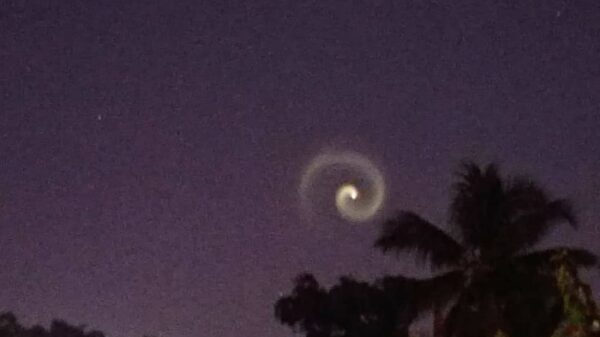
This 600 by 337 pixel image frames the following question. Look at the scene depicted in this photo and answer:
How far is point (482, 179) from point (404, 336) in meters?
26.7

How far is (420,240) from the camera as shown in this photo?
29.6 meters

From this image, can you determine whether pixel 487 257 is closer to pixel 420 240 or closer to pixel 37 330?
pixel 420 240

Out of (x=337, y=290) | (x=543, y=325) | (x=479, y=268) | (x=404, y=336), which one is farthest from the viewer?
(x=337, y=290)

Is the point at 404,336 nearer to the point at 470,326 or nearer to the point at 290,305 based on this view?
the point at 290,305

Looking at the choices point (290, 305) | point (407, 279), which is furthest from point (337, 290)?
point (407, 279)

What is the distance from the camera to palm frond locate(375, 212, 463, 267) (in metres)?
29.6

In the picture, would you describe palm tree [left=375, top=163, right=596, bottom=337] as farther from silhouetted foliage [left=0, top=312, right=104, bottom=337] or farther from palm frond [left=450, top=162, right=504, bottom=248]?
silhouetted foliage [left=0, top=312, right=104, bottom=337]

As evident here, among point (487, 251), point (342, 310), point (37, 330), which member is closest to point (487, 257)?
point (487, 251)

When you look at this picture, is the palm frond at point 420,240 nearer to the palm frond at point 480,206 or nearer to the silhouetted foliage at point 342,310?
the palm frond at point 480,206

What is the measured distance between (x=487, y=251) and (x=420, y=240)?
1.84 meters

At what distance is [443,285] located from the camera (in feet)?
97.0

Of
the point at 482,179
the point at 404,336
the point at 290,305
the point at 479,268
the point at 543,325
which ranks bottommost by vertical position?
the point at 543,325

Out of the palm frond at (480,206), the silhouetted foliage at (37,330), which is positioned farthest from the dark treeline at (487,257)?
the silhouetted foliage at (37,330)

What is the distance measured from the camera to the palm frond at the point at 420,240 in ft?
97.2
